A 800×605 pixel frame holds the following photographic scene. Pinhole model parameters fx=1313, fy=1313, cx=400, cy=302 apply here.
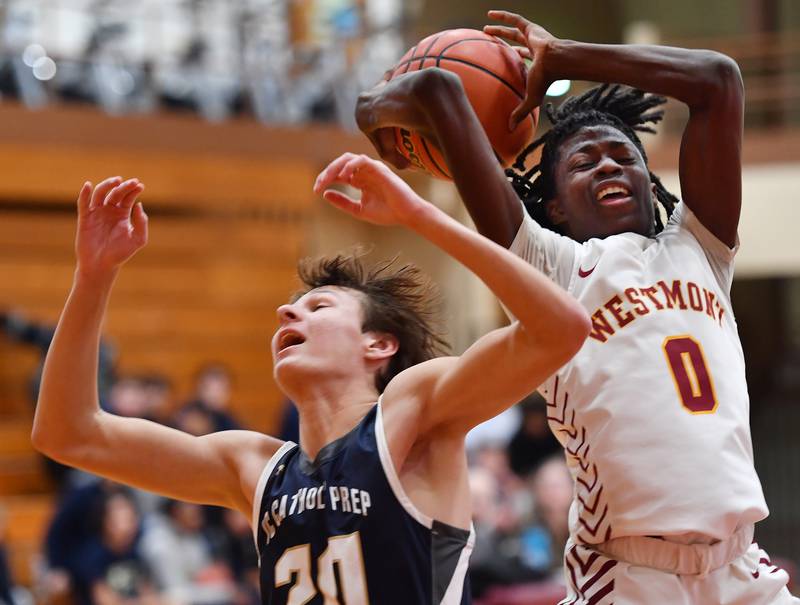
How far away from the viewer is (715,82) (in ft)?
10.2

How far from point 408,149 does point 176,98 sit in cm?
1019

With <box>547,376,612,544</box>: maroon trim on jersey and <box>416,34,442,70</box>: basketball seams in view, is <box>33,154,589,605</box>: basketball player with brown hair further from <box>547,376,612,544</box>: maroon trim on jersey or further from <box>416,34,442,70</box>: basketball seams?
<box>416,34,442,70</box>: basketball seams

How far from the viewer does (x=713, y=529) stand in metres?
2.87

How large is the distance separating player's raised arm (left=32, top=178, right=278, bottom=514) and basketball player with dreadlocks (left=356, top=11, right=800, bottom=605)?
26.6 inches

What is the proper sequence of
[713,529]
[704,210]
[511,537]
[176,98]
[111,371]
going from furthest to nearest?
[176,98]
[111,371]
[511,537]
[704,210]
[713,529]

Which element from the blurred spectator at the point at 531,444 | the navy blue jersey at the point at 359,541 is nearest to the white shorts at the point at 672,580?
the navy blue jersey at the point at 359,541

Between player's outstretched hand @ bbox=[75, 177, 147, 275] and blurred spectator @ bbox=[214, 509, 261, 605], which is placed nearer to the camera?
player's outstretched hand @ bbox=[75, 177, 147, 275]

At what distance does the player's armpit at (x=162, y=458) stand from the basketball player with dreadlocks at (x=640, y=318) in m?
0.78

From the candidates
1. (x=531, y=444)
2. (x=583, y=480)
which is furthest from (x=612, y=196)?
(x=531, y=444)

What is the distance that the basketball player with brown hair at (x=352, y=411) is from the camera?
2723 millimetres

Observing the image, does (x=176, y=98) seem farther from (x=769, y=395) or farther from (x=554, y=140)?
(x=554, y=140)

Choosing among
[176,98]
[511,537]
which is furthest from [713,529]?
[176,98]

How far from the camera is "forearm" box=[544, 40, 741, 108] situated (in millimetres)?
3096

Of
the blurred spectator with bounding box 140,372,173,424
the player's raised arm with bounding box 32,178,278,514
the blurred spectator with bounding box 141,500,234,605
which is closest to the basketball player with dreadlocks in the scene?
the player's raised arm with bounding box 32,178,278,514
